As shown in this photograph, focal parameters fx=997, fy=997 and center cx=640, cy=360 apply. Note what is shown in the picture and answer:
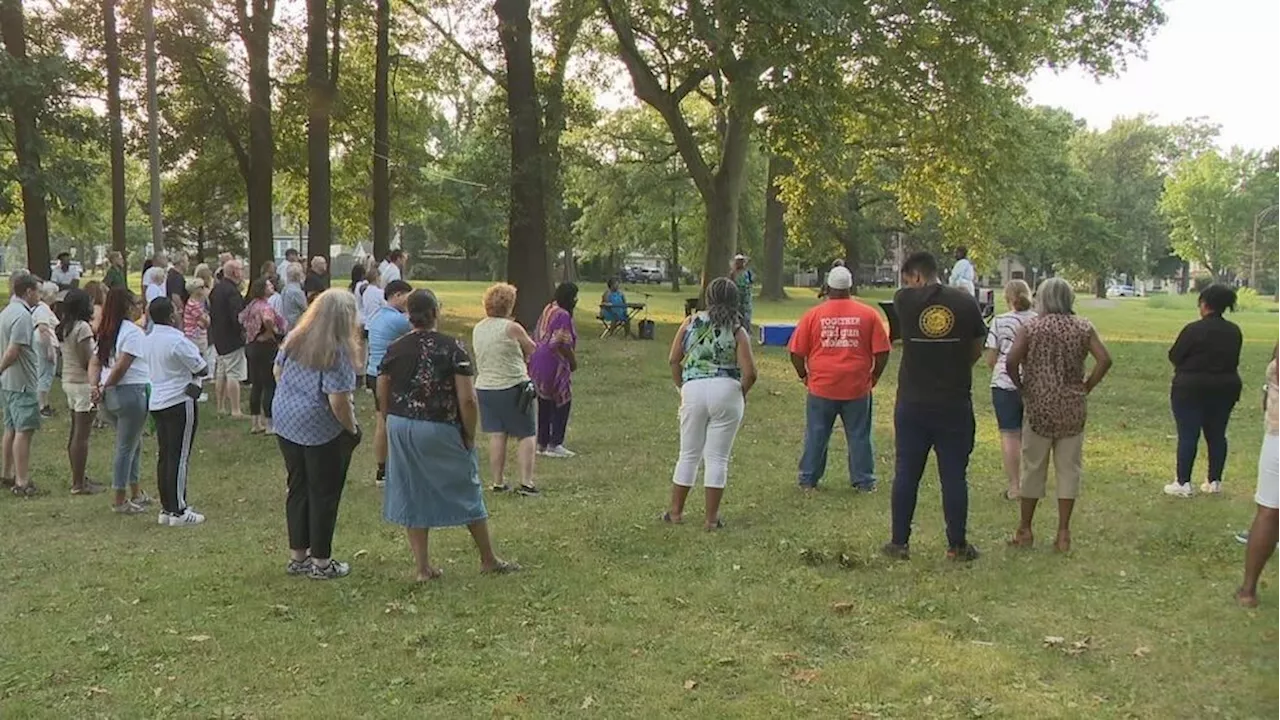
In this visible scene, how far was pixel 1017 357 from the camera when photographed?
6.29m

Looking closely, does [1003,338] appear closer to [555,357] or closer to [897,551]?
[897,551]

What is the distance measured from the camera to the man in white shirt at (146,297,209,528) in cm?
710

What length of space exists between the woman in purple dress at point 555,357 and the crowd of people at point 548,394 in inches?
0.8

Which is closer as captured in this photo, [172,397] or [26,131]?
[172,397]

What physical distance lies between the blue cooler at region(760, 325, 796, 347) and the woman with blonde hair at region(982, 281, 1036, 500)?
12.4m

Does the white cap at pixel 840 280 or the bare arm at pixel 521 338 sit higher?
the white cap at pixel 840 280

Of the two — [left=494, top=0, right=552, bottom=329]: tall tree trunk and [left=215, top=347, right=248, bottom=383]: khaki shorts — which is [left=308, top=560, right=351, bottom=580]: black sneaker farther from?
[left=494, top=0, right=552, bottom=329]: tall tree trunk

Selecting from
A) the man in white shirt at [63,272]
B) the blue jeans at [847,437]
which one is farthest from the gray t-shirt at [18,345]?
the man in white shirt at [63,272]

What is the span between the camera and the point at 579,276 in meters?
73.2

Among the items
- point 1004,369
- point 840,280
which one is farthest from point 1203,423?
point 840,280

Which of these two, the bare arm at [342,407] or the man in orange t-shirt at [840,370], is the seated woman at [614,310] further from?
the bare arm at [342,407]

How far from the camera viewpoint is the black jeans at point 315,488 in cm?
572

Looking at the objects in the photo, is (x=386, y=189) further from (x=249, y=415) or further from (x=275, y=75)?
Result: (x=249, y=415)

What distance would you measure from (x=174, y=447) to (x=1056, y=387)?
6053 millimetres
